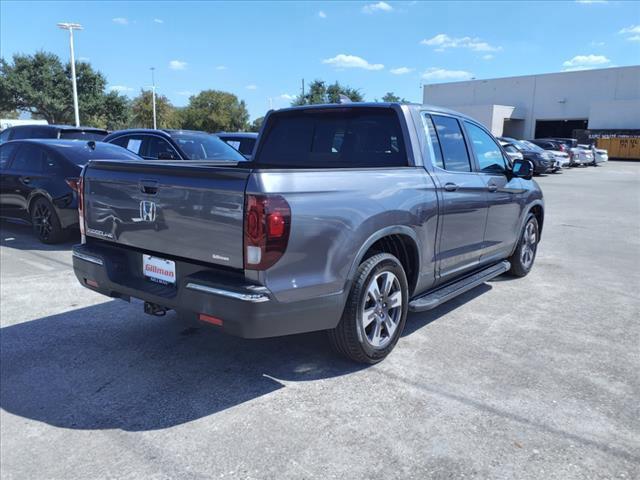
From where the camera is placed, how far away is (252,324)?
3012 mm

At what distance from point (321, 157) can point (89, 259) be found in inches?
81.4

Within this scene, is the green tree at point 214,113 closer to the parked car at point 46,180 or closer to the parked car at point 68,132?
the parked car at point 68,132

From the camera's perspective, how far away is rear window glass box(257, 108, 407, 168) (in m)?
4.36

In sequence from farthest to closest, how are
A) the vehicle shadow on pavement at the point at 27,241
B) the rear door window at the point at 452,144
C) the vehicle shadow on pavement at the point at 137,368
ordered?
1. the vehicle shadow on pavement at the point at 27,241
2. the rear door window at the point at 452,144
3. the vehicle shadow on pavement at the point at 137,368

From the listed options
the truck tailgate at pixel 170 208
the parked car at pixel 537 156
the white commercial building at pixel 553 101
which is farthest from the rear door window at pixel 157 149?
the white commercial building at pixel 553 101

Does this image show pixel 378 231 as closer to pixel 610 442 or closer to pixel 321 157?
pixel 321 157

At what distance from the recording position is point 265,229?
2.94 meters

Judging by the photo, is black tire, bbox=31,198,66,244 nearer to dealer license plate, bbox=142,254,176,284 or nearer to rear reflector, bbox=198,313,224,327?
dealer license plate, bbox=142,254,176,284

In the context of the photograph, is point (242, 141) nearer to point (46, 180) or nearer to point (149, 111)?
point (46, 180)

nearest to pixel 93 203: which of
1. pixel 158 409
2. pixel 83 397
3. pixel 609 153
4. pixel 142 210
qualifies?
pixel 142 210

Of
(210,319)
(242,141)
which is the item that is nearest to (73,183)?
(210,319)

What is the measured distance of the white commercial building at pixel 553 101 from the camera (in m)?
45.8

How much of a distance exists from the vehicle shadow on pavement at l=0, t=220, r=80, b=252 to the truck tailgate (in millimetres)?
4402

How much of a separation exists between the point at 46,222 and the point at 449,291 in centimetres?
626
